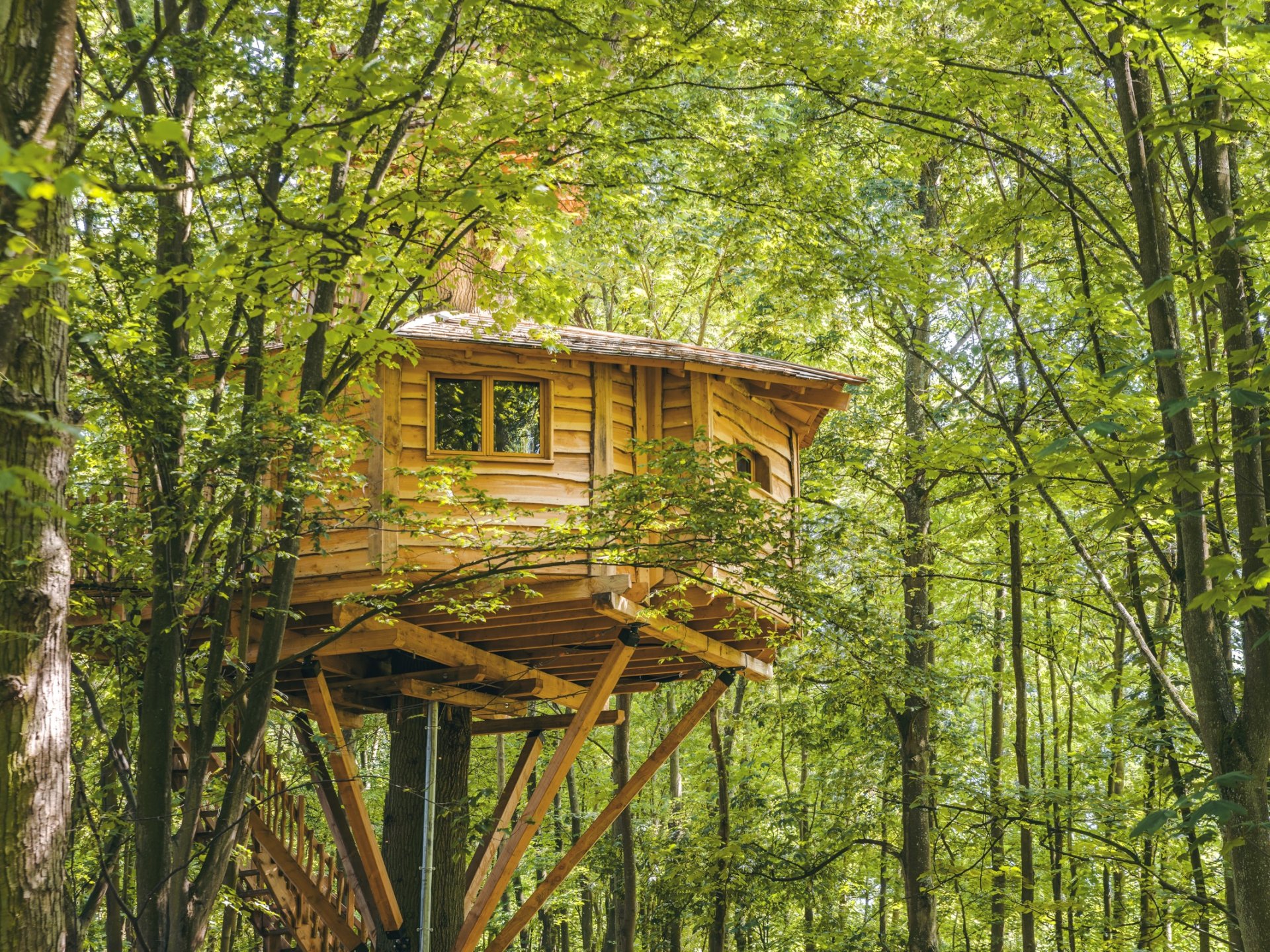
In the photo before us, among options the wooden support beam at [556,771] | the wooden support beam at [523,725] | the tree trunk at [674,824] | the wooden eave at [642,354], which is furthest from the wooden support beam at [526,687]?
the wooden eave at [642,354]

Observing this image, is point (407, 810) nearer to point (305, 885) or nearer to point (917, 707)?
point (305, 885)

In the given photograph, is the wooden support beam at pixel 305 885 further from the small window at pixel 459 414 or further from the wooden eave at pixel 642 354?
the wooden eave at pixel 642 354

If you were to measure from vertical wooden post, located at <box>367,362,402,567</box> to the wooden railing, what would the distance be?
2.90 m

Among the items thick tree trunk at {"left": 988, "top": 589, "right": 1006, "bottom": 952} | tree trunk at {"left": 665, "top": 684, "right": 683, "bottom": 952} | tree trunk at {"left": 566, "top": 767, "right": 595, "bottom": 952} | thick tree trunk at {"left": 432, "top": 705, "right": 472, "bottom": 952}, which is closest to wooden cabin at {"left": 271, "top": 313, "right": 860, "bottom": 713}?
thick tree trunk at {"left": 432, "top": 705, "right": 472, "bottom": 952}

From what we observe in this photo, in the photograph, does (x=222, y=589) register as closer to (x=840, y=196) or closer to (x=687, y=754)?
(x=840, y=196)

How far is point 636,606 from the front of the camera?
31.2ft

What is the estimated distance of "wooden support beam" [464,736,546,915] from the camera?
11.2 meters

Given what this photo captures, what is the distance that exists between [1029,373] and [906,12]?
402 centimetres

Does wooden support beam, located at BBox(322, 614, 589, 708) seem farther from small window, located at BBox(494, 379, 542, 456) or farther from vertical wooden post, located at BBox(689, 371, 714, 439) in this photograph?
vertical wooden post, located at BBox(689, 371, 714, 439)

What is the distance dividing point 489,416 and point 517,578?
7.26 feet

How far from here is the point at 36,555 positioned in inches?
158

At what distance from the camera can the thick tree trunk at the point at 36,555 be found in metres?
3.64

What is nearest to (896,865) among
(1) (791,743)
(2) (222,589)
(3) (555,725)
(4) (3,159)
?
(1) (791,743)

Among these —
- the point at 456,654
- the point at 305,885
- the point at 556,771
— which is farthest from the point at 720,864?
the point at 456,654
